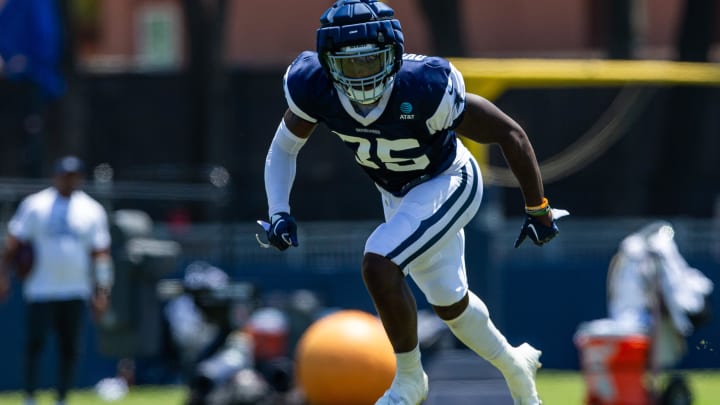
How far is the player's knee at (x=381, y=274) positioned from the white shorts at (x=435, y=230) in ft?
0.11

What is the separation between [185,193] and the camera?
16.6 meters

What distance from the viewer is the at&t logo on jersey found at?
6410 millimetres

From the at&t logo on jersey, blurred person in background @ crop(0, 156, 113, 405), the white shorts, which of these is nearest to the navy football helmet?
the at&t logo on jersey

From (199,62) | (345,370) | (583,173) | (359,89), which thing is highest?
(359,89)

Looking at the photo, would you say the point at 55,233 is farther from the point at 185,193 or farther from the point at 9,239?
the point at 185,193

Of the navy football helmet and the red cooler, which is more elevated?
the navy football helmet

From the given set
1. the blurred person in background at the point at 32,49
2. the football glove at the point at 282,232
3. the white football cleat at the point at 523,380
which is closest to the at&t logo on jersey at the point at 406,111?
the football glove at the point at 282,232

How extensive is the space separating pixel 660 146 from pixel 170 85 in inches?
318

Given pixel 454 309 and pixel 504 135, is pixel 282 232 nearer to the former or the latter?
pixel 454 309

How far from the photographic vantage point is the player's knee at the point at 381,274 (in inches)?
249

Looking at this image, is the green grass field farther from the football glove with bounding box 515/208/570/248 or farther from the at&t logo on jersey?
the at&t logo on jersey

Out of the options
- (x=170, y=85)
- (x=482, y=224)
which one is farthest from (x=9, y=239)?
(x=170, y=85)

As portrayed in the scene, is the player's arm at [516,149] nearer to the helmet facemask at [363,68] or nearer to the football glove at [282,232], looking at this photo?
the helmet facemask at [363,68]

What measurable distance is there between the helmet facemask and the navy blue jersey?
0.30 ft
